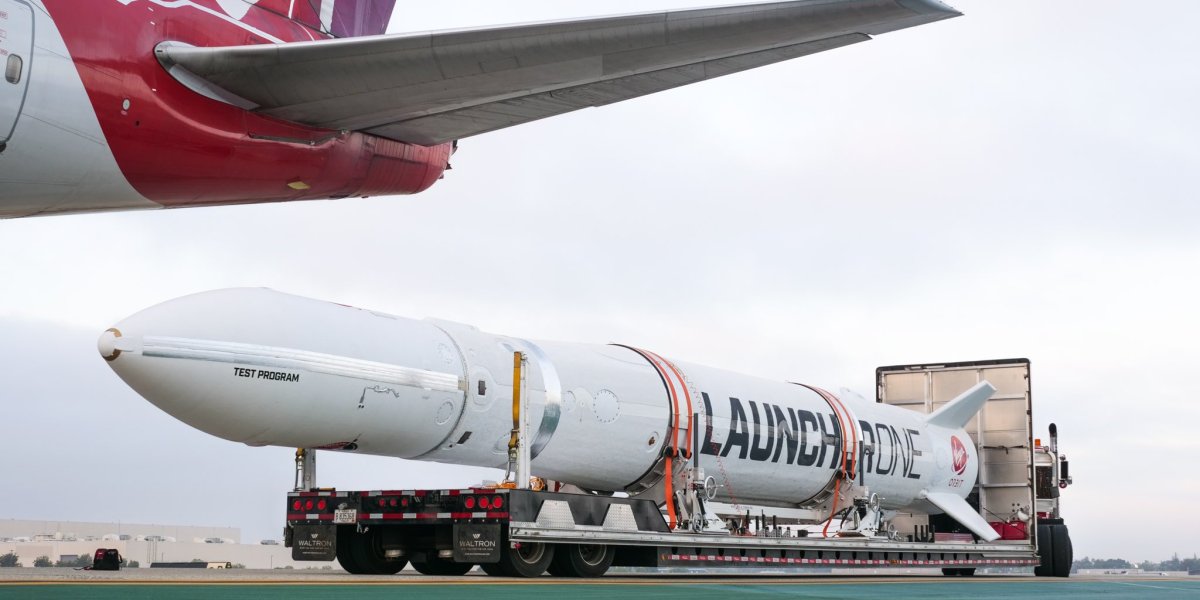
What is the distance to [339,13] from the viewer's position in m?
9.69

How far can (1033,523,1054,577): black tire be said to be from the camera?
20.1 meters

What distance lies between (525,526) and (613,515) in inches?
62.2

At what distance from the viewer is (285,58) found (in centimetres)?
704

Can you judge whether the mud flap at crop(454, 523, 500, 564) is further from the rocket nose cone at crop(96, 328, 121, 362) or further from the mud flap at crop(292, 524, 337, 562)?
the rocket nose cone at crop(96, 328, 121, 362)

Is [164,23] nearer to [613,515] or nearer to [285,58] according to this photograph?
[285,58]

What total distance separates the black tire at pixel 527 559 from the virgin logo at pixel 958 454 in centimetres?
A: 932

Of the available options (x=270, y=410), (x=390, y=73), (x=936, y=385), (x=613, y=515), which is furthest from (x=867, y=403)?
(x=390, y=73)

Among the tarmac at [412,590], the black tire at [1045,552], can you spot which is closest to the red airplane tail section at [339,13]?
the tarmac at [412,590]

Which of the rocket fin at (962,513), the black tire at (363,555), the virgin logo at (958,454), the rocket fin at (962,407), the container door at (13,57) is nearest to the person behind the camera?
the container door at (13,57)

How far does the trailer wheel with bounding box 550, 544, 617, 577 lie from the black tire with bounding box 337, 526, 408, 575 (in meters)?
1.66

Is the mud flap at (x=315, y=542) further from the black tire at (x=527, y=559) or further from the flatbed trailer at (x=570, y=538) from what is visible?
the black tire at (x=527, y=559)

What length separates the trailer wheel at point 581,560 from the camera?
12516 millimetres

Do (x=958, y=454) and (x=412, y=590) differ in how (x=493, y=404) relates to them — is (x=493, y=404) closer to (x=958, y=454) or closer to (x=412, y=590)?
(x=412, y=590)

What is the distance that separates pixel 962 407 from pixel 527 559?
10.2m
